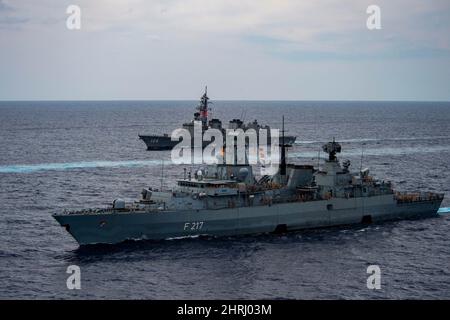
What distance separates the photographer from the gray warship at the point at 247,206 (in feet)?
162

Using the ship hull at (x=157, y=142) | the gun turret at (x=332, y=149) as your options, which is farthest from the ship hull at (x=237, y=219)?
the ship hull at (x=157, y=142)

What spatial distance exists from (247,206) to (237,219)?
1346mm

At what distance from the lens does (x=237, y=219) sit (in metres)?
53.1

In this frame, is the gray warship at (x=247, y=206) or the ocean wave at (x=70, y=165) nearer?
the gray warship at (x=247, y=206)

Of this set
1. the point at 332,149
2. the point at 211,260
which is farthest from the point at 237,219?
the point at 332,149

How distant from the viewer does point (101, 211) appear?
49562mm

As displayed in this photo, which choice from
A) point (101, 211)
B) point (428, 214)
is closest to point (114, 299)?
point (101, 211)

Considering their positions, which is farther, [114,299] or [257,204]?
[257,204]

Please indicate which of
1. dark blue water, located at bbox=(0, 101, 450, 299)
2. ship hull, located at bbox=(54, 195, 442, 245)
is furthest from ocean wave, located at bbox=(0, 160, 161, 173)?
ship hull, located at bbox=(54, 195, 442, 245)

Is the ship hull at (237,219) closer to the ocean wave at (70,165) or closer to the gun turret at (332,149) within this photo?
the gun turret at (332,149)

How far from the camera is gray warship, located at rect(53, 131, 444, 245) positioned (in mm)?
49500

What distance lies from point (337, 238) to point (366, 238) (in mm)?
2461

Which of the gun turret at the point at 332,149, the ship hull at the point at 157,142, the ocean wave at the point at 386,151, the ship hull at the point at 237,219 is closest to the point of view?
the ship hull at the point at 237,219
